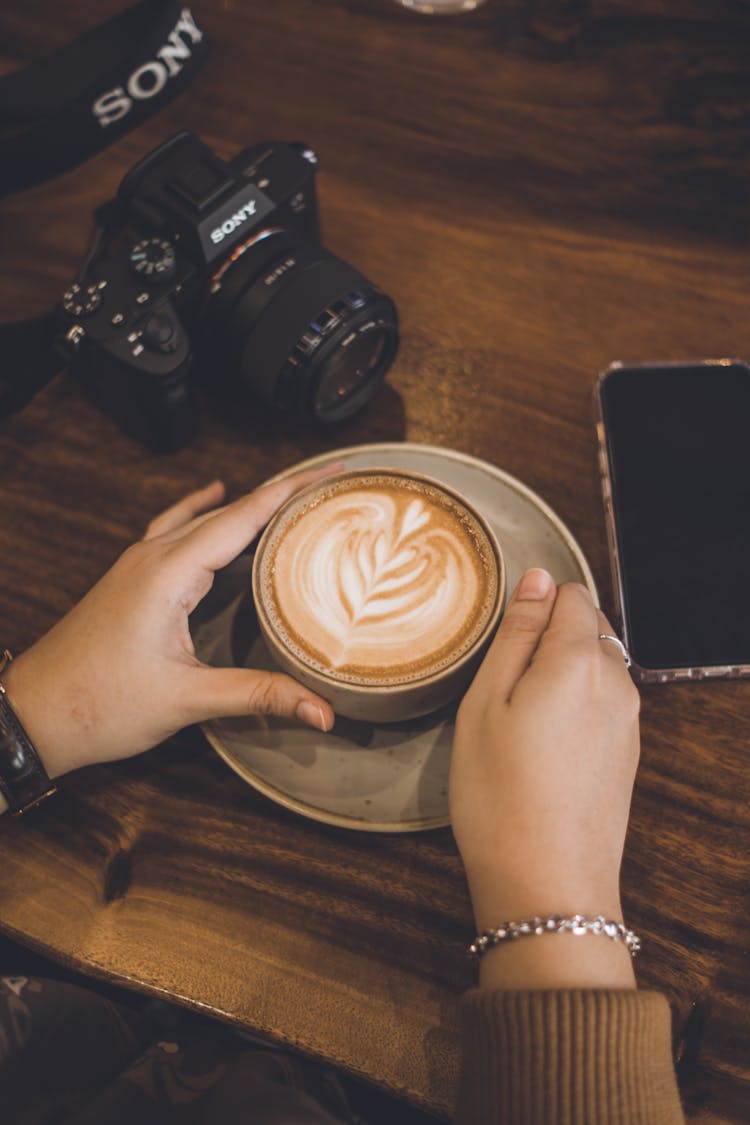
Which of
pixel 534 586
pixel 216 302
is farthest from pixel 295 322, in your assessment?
pixel 534 586

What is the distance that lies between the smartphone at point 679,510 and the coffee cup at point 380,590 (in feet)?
0.55

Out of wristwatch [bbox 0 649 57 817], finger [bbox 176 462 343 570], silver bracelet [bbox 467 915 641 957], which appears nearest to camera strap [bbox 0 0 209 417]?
finger [bbox 176 462 343 570]

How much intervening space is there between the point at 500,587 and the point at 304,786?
0.77ft

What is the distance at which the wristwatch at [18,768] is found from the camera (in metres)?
0.68

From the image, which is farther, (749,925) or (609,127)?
(609,127)

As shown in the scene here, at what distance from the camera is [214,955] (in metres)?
0.66

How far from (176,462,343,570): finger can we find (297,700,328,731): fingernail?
162 millimetres

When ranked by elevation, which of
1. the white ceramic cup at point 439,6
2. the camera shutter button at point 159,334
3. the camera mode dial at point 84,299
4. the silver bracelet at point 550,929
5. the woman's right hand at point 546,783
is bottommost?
the silver bracelet at point 550,929

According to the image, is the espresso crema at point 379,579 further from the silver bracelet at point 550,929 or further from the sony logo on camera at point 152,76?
the sony logo on camera at point 152,76

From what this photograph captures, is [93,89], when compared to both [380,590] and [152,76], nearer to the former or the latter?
[152,76]

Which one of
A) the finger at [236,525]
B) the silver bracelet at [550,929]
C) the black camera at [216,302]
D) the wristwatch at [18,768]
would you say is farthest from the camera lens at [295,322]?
Result: the silver bracelet at [550,929]

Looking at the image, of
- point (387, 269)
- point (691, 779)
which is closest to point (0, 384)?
point (387, 269)

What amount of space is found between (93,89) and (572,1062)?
3.58 ft

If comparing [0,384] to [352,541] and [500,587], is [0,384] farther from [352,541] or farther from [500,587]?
[500,587]
